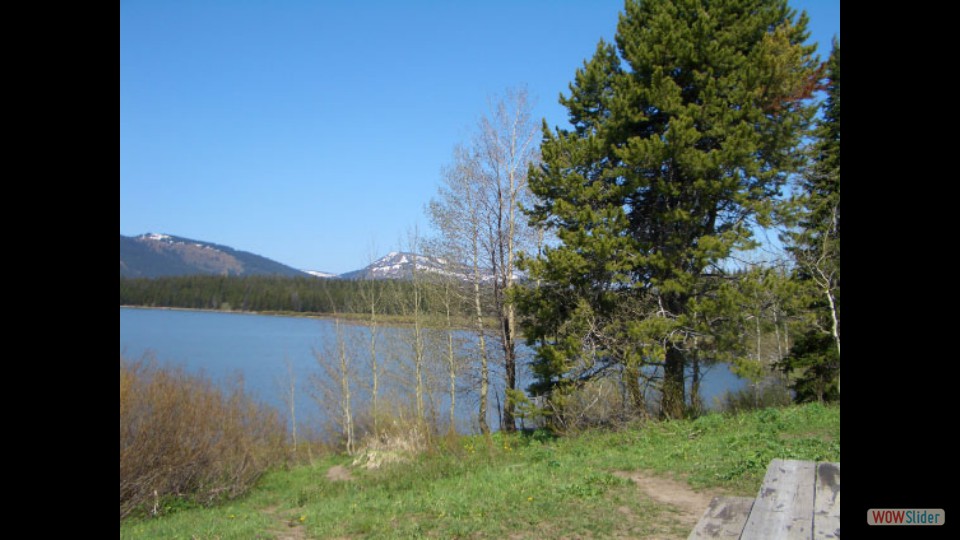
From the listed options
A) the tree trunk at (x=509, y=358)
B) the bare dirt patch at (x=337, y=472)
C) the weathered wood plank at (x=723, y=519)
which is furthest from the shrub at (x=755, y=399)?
the weathered wood plank at (x=723, y=519)

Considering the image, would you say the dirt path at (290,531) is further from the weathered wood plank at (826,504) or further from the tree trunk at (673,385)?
the tree trunk at (673,385)

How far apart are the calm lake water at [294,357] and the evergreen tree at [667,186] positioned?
3774 millimetres

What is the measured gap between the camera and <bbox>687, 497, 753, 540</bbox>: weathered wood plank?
3.45 m

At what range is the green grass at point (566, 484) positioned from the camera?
18.6ft

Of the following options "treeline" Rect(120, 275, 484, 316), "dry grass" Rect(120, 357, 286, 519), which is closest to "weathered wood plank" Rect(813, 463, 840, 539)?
"dry grass" Rect(120, 357, 286, 519)

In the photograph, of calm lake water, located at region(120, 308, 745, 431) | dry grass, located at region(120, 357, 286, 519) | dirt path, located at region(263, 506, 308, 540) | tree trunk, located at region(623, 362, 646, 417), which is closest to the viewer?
dirt path, located at region(263, 506, 308, 540)

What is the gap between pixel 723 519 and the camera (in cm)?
370

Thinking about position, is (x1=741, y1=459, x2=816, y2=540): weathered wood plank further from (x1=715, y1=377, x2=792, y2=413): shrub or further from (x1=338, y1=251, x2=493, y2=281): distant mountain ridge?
(x1=338, y1=251, x2=493, y2=281): distant mountain ridge

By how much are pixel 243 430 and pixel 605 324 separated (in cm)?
1284

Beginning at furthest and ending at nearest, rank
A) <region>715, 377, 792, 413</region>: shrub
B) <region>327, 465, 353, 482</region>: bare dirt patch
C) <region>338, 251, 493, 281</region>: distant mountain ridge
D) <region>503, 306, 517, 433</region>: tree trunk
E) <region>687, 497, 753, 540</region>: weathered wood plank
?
<region>338, 251, 493, 281</region>: distant mountain ridge < <region>503, 306, 517, 433</region>: tree trunk < <region>327, 465, 353, 482</region>: bare dirt patch < <region>715, 377, 792, 413</region>: shrub < <region>687, 497, 753, 540</region>: weathered wood plank

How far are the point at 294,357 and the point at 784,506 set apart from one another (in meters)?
40.6

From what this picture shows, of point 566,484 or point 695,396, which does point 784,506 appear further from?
point 695,396
